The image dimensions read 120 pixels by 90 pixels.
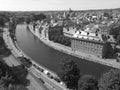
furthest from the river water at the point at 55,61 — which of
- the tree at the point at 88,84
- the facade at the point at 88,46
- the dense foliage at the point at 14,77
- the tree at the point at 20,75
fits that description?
the tree at the point at 88,84

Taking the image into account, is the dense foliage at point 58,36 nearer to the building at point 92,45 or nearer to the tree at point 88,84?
the building at point 92,45

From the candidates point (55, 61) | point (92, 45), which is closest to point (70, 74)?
point (55, 61)

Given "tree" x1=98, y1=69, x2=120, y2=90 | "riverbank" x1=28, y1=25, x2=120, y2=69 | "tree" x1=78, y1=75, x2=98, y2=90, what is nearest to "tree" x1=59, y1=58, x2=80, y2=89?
"tree" x1=78, y1=75, x2=98, y2=90

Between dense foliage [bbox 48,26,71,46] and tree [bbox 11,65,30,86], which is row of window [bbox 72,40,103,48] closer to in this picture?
dense foliage [bbox 48,26,71,46]

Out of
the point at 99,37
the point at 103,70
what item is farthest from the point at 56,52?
the point at 103,70

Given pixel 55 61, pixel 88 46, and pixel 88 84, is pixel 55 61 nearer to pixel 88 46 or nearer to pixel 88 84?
pixel 88 46

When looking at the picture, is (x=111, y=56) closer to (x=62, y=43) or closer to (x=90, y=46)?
(x=90, y=46)
